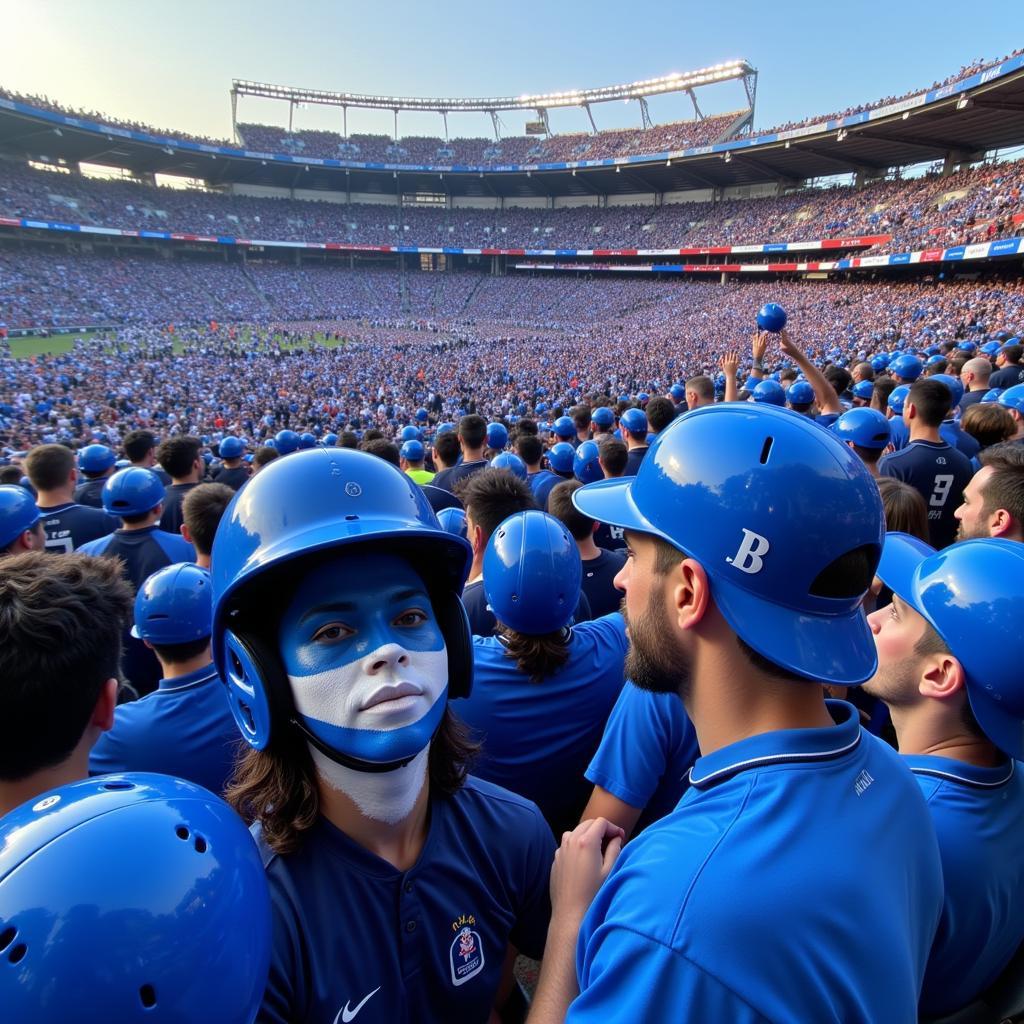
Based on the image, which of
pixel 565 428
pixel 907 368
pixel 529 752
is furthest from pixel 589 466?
pixel 907 368

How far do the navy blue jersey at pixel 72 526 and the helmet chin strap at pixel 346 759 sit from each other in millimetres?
5428

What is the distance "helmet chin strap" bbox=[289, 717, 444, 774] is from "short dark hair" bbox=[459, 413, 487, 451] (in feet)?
20.4

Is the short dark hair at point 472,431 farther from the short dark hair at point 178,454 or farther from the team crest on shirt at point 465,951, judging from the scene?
the team crest on shirt at point 465,951

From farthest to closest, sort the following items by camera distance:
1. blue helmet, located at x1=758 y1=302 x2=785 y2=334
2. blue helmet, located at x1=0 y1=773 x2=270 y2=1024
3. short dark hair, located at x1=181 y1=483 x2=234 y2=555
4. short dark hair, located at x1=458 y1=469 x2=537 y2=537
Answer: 1. blue helmet, located at x1=758 y1=302 x2=785 y2=334
2. short dark hair, located at x1=181 y1=483 x2=234 y2=555
3. short dark hair, located at x1=458 y1=469 x2=537 y2=537
4. blue helmet, located at x1=0 y1=773 x2=270 y2=1024

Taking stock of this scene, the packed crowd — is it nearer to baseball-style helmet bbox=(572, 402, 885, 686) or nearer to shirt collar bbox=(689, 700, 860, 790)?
baseball-style helmet bbox=(572, 402, 885, 686)

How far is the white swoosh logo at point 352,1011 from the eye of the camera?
4.49 feet

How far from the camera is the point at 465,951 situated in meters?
1.57

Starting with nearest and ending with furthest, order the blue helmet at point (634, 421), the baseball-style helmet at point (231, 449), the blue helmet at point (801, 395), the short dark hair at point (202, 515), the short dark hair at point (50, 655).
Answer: the short dark hair at point (50, 655) < the short dark hair at point (202, 515) < the blue helmet at point (634, 421) < the blue helmet at point (801, 395) < the baseball-style helmet at point (231, 449)

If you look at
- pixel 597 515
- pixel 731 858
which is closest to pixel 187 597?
pixel 597 515

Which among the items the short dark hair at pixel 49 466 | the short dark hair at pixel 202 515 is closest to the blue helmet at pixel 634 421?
the short dark hair at pixel 202 515

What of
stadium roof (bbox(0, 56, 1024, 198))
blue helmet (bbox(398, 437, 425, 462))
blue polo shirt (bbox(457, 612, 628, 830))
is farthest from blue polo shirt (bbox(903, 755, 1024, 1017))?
stadium roof (bbox(0, 56, 1024, 198))

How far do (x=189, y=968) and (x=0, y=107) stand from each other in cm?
6373

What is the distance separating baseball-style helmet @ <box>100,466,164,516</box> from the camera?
4.84 meters

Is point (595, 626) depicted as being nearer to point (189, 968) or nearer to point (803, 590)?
point (803, 590)
